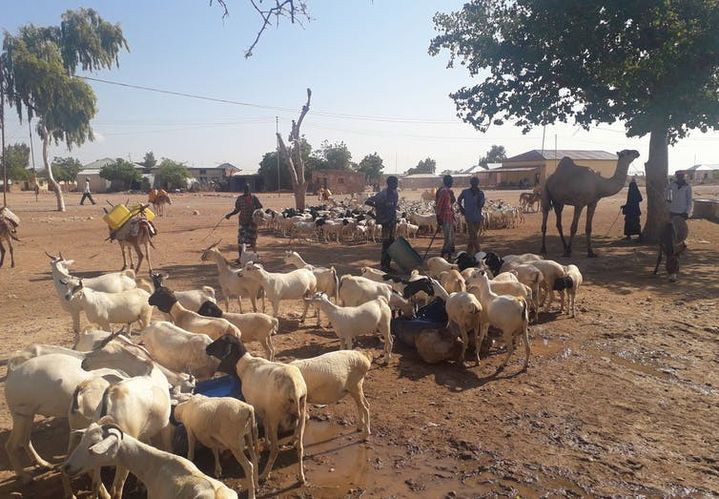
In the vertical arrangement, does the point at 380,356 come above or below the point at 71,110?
below

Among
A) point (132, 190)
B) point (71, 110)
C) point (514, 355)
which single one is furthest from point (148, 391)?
point (132, 190)

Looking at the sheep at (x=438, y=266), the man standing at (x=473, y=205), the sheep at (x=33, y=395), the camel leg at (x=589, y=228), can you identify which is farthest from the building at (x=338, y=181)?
the sheep at (x=33, y=395)

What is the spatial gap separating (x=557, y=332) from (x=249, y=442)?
5645 mm

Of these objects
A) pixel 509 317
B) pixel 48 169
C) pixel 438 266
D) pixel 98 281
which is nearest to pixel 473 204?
pixel 438 266

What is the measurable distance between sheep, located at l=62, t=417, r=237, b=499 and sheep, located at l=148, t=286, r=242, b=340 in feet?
8.97

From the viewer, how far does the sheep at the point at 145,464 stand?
3135 mm

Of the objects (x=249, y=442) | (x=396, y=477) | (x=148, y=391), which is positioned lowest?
(x=396, y=477)

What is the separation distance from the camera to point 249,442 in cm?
424

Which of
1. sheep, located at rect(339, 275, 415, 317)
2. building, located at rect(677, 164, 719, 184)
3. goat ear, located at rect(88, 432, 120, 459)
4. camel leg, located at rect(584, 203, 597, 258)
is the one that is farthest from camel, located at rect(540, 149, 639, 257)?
building, located at rect(677, 164, 719, 184)

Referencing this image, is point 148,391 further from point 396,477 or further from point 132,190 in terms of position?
point 132,190

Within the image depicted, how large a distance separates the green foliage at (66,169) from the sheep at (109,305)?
73.2m

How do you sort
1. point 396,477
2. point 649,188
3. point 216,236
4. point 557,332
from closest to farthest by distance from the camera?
point 396,477 → point 557,332 → point 649,188 → point 216,236

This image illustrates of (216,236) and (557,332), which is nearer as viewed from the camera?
(557,332)

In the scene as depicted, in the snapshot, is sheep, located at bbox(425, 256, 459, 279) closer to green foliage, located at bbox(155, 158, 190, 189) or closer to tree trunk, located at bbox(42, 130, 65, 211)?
tree trunk, located at bbox(42, 130, 65, 211)
